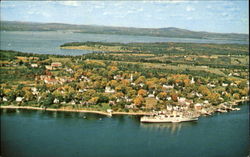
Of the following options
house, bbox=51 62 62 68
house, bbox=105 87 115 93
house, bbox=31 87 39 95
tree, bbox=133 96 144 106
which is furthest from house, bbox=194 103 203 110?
house, bbox=51 62 62 68

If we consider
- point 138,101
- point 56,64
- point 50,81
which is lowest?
point 138,101

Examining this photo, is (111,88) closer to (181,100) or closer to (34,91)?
(181,100)

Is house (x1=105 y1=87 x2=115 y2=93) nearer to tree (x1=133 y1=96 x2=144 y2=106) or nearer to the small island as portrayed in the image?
the small island

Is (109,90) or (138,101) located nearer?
(138,101)

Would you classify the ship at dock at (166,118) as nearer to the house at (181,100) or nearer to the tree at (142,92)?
the house at (181,100)

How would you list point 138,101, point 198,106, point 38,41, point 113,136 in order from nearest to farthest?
point 113,136
point 138,101
point 198,106
point 38,41

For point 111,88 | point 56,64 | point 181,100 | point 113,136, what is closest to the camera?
point 113,136

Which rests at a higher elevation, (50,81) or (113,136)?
(50,81)

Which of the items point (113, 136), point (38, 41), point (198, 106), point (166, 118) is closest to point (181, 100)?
point (198, 106)
